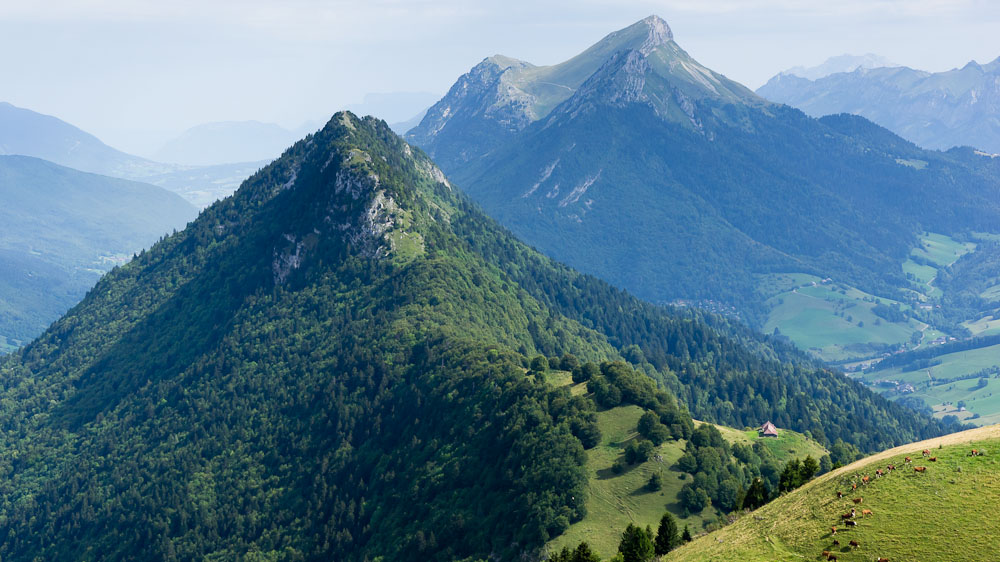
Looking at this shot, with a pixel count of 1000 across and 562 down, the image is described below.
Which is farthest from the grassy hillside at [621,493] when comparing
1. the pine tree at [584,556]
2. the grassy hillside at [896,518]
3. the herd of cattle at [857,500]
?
the herd of cattle at [857,500]

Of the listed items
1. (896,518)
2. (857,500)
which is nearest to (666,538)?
(857,500)

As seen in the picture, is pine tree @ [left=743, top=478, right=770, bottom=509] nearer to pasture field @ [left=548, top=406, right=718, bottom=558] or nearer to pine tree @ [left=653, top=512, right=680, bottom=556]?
pasture field @ [left=548, top=406, right=718, bottom=558]

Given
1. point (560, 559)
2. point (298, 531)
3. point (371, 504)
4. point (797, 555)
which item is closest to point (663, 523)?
point (560, 559)

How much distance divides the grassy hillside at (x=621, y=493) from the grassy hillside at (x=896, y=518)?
3419 centimetres

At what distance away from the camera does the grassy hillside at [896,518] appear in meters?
80.2

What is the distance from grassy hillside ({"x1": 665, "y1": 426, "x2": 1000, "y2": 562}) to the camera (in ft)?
263

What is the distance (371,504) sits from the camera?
18900cm

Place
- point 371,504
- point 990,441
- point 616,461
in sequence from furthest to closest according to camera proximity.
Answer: point 371,504 < point 616,461 < point 990,441

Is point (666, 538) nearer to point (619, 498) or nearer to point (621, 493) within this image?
point (619, 498)

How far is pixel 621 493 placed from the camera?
145m

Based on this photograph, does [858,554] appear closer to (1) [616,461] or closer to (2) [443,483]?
(1) [616,461]

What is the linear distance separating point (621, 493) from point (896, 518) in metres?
66.0

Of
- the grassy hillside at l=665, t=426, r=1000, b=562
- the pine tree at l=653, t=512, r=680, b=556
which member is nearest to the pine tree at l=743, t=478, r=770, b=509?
the grassy hillside at l=665, t=426, r=1000, b=562

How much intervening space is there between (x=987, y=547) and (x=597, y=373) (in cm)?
11513
